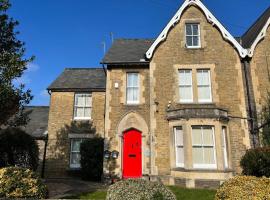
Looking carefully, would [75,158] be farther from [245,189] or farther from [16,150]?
[245,189]

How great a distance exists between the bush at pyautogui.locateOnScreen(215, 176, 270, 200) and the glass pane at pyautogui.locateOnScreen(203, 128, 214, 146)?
5270mm

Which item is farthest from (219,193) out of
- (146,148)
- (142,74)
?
(142,74)

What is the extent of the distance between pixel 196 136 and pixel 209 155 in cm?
121

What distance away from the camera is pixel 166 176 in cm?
1441

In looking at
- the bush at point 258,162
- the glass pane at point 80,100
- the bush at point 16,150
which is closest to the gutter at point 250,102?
the bush at point 258,162

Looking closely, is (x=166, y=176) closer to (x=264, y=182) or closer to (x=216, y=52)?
(x=264, y=182)

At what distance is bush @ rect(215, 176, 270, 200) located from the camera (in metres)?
7.79

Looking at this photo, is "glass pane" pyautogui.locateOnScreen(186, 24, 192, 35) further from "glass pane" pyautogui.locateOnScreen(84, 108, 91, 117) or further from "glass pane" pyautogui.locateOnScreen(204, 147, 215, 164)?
"glass pane" pyautogui.locateOnScreen(84, 108, 91, 117)

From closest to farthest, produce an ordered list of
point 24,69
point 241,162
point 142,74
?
point 24,69, point 241,162, point 142,74

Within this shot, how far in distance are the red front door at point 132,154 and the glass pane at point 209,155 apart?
3834mm

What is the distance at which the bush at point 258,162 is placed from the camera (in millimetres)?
11547

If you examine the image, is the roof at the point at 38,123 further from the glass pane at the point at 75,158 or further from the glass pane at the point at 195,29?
the glass pane at the point at 195,29

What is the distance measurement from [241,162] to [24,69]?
1146 centimetres

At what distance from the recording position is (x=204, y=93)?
15.5 m
